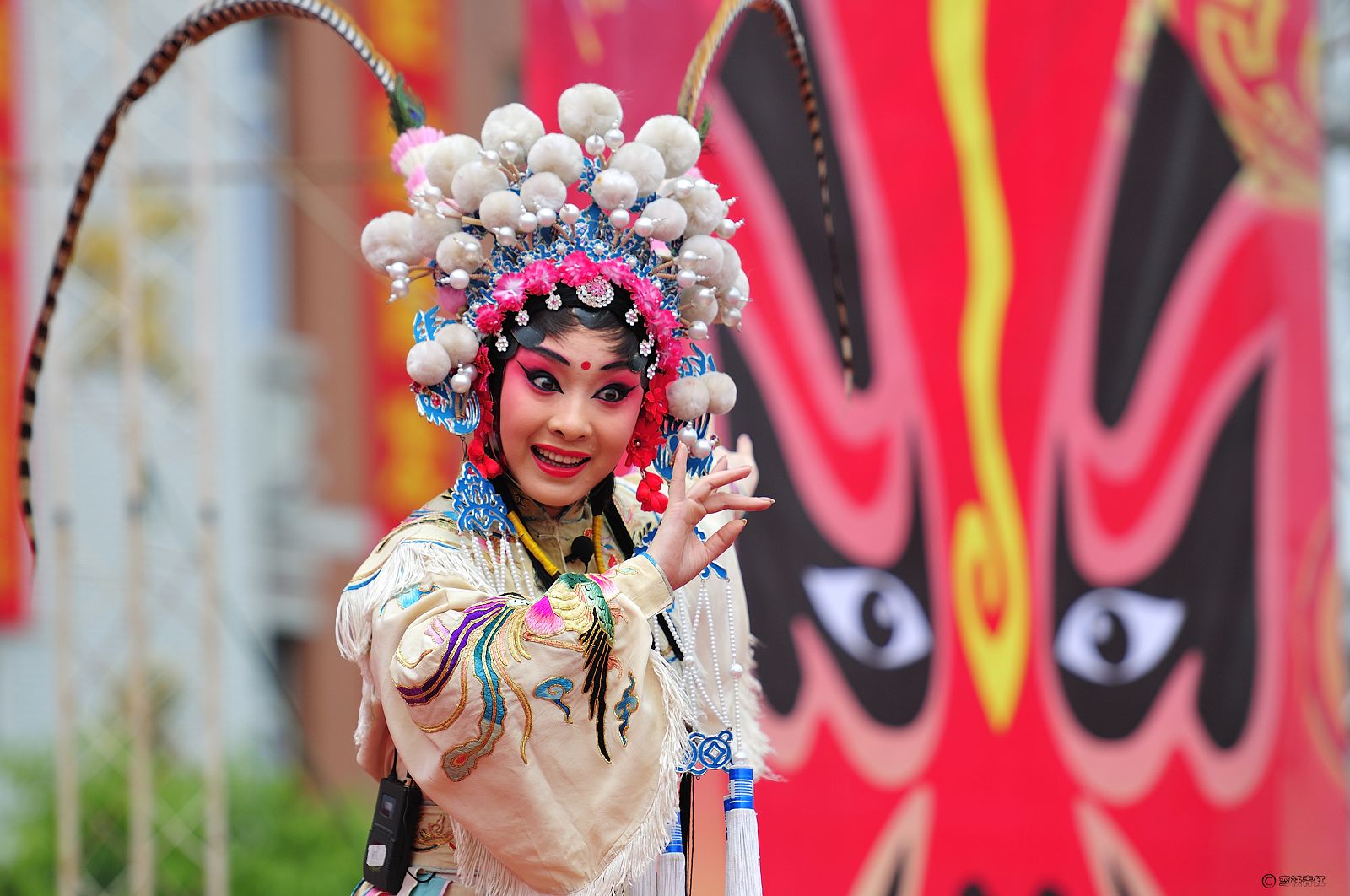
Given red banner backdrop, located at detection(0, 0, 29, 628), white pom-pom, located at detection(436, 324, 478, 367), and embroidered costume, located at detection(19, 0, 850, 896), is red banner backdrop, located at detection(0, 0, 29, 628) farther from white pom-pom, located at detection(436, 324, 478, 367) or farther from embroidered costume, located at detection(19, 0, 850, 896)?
white pom-pom, located at detection(436, 324, 478, 367)

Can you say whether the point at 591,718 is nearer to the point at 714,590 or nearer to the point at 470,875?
the point at 470,875

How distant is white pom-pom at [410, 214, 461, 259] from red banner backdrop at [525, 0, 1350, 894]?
1830mm

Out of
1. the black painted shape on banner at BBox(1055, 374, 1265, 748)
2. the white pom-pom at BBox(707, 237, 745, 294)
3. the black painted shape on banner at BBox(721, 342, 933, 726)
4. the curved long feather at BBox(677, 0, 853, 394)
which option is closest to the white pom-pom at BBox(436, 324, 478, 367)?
the white pom-pom at BBox(707, 237, 745, 294)

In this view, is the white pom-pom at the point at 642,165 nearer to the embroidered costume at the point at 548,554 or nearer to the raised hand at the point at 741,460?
the embroidered costume at the point at 548,554

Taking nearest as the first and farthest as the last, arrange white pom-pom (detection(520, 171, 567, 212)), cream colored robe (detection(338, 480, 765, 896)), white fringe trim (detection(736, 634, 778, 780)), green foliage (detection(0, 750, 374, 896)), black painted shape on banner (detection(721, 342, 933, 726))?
1. cream colored robe (detection(338, 480, 765, 896))
2. white pom-pom (detection(520, 171, 567, 212))
3. white fringe trim (detection(736, 634, 778, 780))
4. black painted shape on banner (detection(721, 342, 933, 726))
5. green foliage (detection(0, 750, 374, 896))

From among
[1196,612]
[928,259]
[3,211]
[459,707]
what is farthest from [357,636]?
[3,211]

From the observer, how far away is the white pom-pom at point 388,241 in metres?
2.13

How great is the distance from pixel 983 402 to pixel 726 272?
216 centimetres

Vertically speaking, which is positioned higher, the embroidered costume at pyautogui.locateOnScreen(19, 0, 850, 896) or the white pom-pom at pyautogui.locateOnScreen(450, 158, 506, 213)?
the white pom-pom at pyautogui.locateOnScreen(450, 158, 506, 213)

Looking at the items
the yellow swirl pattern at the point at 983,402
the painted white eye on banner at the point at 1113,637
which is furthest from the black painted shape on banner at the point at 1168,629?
the yellow swirl pattern at the point at 983,402

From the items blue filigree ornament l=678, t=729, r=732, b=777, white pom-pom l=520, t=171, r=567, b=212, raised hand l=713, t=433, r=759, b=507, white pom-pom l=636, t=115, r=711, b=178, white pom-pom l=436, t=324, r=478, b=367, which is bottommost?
blue filigree ornament l=678, t=729, r=732, b=777

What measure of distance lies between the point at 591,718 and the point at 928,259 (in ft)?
8.39

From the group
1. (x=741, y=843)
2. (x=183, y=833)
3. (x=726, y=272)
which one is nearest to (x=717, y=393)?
(x=726, y=272)

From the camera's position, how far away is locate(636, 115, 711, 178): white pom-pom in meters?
2.14
